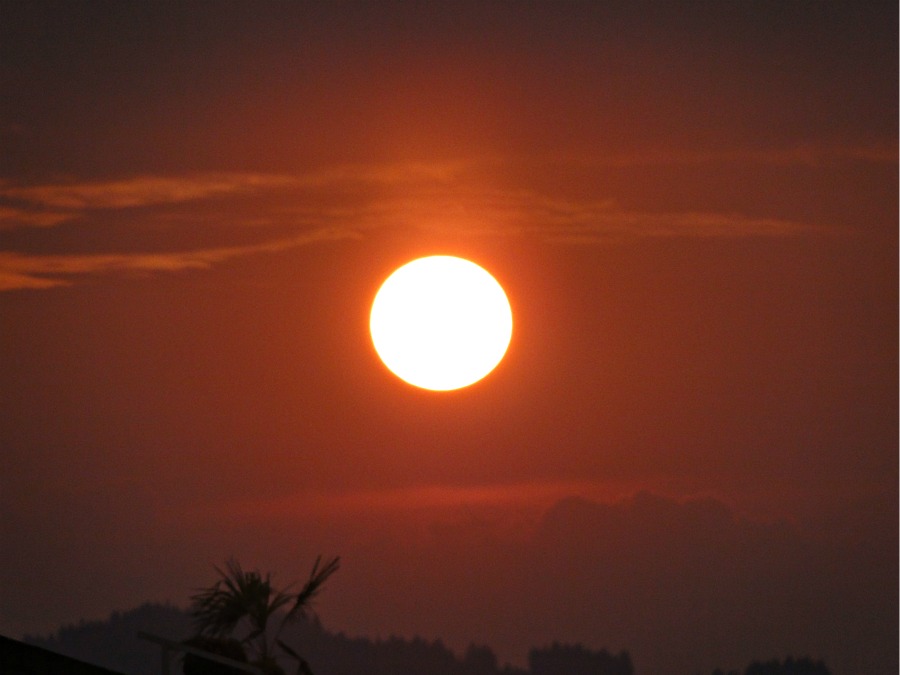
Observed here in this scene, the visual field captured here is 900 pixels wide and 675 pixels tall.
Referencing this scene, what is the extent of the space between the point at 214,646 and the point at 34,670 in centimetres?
1047

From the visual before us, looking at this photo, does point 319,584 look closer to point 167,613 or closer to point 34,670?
point 34,670

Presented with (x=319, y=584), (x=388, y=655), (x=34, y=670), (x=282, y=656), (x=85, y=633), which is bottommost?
(x=34, y=670)

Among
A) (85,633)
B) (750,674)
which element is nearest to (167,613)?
(85,633)

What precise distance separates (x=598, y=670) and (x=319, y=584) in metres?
62.1

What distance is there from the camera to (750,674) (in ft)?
331

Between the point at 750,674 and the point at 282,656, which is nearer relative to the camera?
the point at 282,656

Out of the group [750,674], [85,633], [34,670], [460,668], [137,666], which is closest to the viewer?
[34,670]

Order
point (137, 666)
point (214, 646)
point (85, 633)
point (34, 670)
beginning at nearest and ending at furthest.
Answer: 1. point (34, 670)
2. point (214, 646)
3. point (85, 633)
4. point (137, 666)

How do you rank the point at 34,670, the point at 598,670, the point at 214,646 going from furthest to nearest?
the point at 598,670
the point at 214,646
the point at 34,670

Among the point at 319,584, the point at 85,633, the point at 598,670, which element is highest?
the point at 598,670

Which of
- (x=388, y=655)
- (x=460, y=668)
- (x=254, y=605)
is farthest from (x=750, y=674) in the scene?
(x=254, y=605)

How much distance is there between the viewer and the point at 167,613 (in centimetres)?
6619

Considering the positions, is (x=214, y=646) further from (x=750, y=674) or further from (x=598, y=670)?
(x=750, y=674)

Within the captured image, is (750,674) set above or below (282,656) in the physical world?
above
